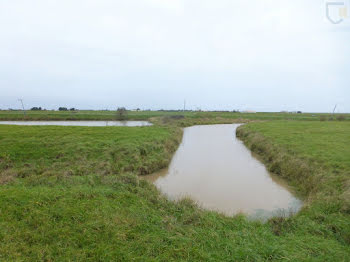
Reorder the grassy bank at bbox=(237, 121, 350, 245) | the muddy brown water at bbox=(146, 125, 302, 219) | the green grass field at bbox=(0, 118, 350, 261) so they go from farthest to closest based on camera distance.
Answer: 1. the muddy brown water at bbox=(146, 125, 302, 219)
2. the grassy bank at bbox=(237, 121, 350, 245)
3. the green grass field at bbox=(0, 118, 350, 261)

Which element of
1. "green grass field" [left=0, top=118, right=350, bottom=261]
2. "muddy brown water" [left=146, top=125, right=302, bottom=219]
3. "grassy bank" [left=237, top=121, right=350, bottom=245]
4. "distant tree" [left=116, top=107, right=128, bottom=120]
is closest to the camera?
"green grass field" [left=0, top=118, right=350, bottom=261]

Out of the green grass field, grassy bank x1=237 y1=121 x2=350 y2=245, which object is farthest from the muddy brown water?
the green grass field

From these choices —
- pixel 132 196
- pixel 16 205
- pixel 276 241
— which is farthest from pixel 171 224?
pixel 16 205

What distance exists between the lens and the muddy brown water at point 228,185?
6.38 meters

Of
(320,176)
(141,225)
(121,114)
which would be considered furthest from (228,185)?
(121,114)

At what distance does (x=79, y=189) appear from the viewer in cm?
544

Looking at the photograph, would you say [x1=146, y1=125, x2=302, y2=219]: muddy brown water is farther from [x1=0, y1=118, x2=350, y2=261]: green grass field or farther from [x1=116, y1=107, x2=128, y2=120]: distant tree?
[x1=116, y1=107, x2=128, y2=120]: distant tree

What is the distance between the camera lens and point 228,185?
827 centimetres

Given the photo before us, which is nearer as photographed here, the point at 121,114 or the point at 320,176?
the point at 320,176

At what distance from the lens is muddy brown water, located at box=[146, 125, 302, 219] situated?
638 centimetres

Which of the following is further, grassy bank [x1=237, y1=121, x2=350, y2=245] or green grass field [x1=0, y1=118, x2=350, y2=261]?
grassy bank [x1=237, y1=121, x2=350, y2=245]

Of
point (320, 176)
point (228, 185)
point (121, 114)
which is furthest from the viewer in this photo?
point (121, 114)

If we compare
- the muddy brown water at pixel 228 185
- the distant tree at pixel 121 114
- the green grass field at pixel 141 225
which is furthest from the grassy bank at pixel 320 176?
the distant tree at pixel 121 114

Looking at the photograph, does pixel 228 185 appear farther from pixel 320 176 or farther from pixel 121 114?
pixel 121 114
